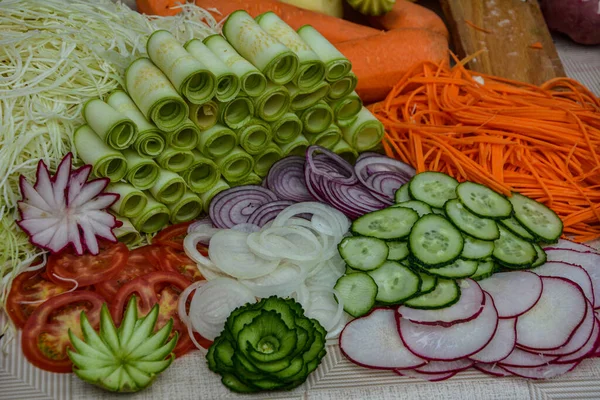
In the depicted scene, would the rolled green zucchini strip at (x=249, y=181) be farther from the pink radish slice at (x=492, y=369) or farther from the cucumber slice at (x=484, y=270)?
the pink radish slice at (x=492, y=369)

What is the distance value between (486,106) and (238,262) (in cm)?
173

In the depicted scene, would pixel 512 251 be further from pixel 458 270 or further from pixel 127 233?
pixel 127 233

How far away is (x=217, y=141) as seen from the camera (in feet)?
10.1

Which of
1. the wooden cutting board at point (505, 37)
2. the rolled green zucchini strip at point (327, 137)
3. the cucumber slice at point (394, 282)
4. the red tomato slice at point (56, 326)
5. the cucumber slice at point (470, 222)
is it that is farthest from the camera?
the wooden cutting board at point (505, 37)

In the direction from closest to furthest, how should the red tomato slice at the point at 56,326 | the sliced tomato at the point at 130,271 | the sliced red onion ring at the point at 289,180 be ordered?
1. the red tomato slice at the point at 56,326
2. the sliced tomato at the point at 130,271
3. the sliced red onion ring at the point at 289,180

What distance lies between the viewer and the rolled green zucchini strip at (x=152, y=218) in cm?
297

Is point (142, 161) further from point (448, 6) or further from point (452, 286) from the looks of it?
point (448, 6)

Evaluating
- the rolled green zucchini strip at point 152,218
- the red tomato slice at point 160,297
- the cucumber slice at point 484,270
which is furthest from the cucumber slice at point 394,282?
the rolled green zucchini strip at point 152,218

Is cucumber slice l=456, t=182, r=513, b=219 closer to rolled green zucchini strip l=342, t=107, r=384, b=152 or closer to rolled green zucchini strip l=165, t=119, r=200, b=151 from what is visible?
rolled green zucchini strip l=342, t=107, r=384, b=152

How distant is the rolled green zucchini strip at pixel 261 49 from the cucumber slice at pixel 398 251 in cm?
87

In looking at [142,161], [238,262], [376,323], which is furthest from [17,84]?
[376,323]

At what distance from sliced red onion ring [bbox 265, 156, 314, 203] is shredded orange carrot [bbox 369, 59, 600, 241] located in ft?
1.90

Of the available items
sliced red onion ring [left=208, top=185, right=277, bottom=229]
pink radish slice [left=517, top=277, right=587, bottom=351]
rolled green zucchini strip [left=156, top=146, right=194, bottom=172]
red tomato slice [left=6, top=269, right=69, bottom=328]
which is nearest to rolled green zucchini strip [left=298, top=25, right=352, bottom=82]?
sliced red onion ring [left=208, top=185, right=277, bottom=229]

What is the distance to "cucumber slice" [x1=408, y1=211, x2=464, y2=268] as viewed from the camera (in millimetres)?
2693
